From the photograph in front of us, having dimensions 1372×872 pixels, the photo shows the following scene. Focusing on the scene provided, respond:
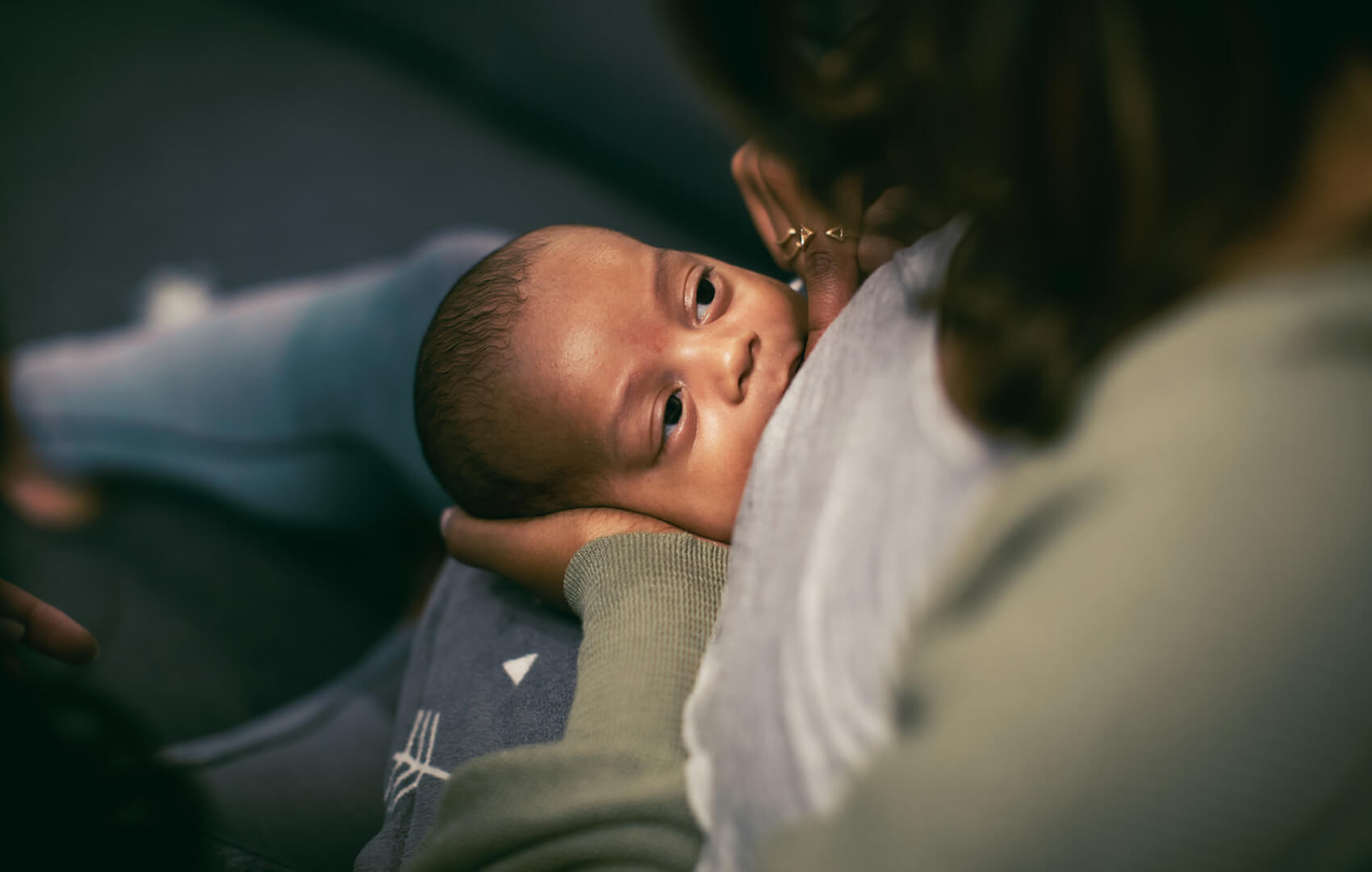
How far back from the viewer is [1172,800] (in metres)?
0.31

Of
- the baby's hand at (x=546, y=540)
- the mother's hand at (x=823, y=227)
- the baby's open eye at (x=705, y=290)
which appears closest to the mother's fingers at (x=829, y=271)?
the mother's hand at (x=823, y=227)

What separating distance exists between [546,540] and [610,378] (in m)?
0.19

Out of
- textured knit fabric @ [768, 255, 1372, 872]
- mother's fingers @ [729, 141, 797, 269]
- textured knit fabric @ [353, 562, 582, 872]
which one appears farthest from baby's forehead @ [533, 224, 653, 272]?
textured knit fabric @ [768, 255, 1372, 872]

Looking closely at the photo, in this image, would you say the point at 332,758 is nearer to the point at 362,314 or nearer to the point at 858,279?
the point at 362,314

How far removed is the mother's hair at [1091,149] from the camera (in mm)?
374

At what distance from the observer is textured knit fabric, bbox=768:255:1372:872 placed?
307mm

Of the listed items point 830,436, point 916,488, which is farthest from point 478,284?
point 916,488

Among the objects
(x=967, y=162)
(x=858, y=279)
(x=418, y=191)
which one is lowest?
(x=418, y=191)

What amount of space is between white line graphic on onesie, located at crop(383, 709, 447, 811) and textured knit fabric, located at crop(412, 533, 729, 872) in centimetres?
17

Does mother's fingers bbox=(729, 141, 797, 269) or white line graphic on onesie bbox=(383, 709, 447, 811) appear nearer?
white line graphic on onesie bbox=(383, 709, 447, 811)

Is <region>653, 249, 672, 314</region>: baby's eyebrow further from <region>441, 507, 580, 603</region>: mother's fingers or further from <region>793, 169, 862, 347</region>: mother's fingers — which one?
<region>441, 507, 580, 603</region>: mother's fingers

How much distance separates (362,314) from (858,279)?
0.75m

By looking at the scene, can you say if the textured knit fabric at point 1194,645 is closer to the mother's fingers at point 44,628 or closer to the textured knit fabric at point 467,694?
the textured knit fabric at point 467,694

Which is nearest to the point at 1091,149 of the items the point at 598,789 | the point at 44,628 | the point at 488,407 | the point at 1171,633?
the point at 1171,633
